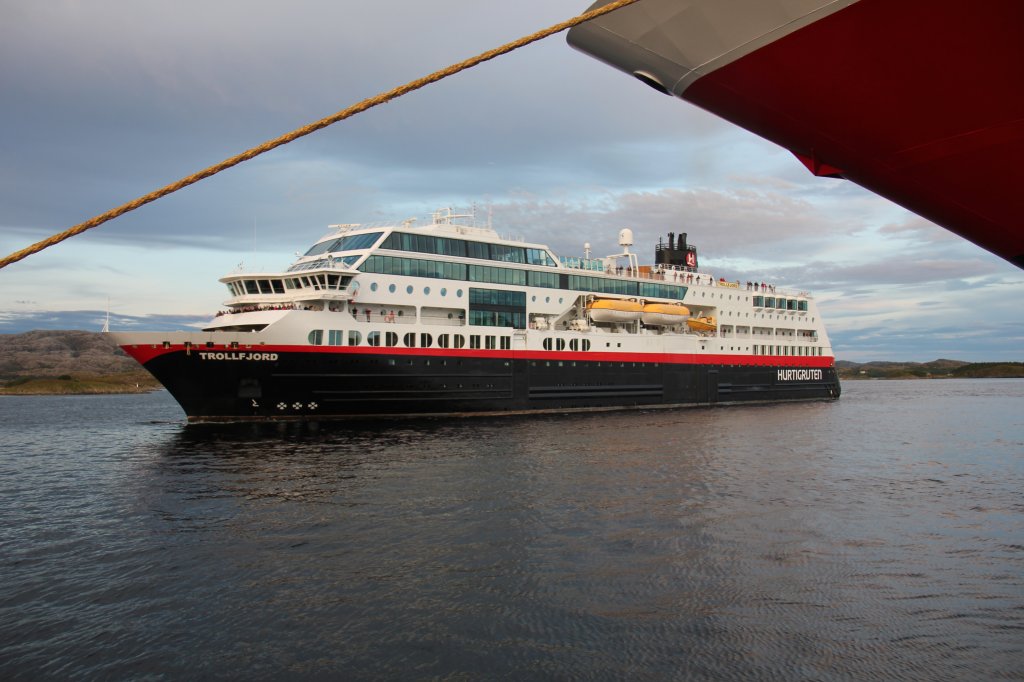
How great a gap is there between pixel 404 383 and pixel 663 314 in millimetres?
21345

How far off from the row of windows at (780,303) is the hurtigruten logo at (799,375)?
5661mm

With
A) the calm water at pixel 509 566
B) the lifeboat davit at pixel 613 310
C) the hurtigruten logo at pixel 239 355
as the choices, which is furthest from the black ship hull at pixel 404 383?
the calm water at pixel 509 566

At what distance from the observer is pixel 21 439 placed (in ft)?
99.1

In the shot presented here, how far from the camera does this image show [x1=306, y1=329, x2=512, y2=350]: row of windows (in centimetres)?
3097

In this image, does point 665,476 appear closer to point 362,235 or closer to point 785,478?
point 785,478

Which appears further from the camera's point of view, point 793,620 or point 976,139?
point 793,620

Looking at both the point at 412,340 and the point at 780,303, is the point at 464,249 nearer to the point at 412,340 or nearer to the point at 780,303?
the point at 412,340

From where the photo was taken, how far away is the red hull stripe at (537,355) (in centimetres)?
2856

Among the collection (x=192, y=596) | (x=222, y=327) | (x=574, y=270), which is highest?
(x=574, y=270)

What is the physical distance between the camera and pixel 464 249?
3781 centimetres

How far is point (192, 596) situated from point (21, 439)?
89.9ft

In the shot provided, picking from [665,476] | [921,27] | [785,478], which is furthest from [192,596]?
[785,478]

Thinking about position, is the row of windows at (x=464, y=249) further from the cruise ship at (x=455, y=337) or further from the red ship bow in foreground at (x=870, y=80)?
the red ship bow in foreground at (x=870, y=80)

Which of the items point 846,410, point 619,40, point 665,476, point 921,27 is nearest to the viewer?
point 921,27
